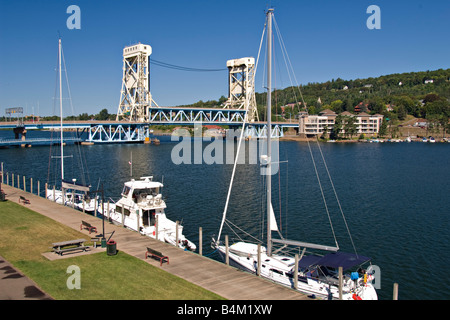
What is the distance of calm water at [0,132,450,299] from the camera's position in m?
25.6

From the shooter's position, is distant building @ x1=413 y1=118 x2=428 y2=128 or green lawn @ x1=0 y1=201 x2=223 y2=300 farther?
distant building @ x1=413 y1=118 x2=428 y2=128

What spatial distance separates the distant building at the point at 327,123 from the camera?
163375 mm

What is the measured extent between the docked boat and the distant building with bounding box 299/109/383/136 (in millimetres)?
137315

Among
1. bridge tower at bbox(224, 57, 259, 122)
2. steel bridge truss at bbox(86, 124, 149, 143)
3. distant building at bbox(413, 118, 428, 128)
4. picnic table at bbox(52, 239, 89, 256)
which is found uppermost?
bridge tower at bbox(224, 57, 259, 122)

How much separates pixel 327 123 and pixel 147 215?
471ft

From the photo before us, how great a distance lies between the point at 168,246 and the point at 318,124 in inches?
5840

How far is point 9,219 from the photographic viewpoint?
2781cm

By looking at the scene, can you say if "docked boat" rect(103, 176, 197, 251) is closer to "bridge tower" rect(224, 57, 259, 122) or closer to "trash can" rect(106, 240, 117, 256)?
"trash can" rect(106, 240, 117, 256)

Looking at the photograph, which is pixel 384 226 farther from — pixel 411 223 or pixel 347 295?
pixel 347 295

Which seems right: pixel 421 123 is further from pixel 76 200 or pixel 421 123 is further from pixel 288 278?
pixel 288 278

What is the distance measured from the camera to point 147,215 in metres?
28.7

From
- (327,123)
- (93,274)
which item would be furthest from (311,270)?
(327,123)

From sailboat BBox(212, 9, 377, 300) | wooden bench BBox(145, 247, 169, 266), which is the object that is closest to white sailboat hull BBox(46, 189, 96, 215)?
wooden bench BBox(145, 247, 169, 266)
